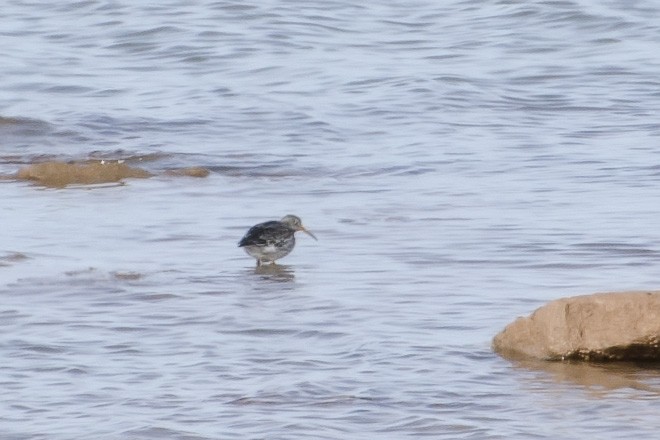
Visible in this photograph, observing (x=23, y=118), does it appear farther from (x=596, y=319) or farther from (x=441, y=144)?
(x=596, y=319)

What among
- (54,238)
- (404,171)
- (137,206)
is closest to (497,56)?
(404,171)

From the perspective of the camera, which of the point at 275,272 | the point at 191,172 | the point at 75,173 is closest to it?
the point at 275,272

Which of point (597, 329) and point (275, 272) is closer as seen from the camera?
point (597, 329)

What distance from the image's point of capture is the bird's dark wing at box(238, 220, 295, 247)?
8.88 meters

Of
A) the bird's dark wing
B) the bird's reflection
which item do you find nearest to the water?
the bird's reflection

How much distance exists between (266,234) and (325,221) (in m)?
1.51

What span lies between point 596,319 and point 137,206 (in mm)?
5115

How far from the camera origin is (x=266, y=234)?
8.88 m

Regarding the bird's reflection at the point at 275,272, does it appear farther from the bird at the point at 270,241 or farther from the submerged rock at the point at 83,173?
the submerged rock at the point at 83,173

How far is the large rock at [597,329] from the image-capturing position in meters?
6.25

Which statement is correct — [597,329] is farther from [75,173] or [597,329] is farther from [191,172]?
[75,173]

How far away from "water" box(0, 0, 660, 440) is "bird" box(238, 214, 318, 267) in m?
0.12

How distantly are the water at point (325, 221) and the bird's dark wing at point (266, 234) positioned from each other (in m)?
0.15

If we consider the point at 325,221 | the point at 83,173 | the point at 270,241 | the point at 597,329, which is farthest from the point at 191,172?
the point at 597,329
